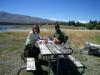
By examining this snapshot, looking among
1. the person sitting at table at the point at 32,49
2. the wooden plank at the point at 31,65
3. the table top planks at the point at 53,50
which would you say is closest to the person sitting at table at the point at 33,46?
the person sitting at table at the point at 32,49

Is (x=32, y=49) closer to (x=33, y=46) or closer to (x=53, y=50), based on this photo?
(x=33, y=46)

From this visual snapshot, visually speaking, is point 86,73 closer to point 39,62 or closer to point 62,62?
point 62,62

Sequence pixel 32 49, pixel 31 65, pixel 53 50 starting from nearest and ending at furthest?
pixel 31 65 → pixel 53 50 → pixel 32 49

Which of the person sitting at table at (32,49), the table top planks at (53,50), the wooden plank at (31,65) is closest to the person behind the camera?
the table top planks at (53,50)

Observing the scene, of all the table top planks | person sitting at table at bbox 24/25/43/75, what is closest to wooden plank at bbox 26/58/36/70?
the table top planks

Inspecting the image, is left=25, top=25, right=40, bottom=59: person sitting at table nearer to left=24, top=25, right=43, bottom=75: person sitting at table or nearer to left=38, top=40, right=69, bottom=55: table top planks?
left=24, top=25, right=43, bottom=75: person sitting at table

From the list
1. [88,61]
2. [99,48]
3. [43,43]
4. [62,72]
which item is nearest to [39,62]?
[43,43]

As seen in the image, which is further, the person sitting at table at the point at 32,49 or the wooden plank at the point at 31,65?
the person sitting at table at the point at 32,49

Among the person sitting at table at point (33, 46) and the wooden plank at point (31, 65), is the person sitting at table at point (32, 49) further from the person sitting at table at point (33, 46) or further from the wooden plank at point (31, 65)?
the wooden plank at point (31, 65)

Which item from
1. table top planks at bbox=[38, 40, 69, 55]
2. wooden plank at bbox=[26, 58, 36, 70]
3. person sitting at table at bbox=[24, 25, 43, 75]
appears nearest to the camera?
table top planks at bbox=[38, 40, 69, 55]

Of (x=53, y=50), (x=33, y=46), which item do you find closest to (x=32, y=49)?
(x=33, y=46)

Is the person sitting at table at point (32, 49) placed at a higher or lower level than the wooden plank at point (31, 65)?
higher

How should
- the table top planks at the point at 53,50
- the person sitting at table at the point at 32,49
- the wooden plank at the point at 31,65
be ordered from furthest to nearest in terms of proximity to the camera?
the person sitting at table at the point at 32,49
the wooden plank at the point at 31,65
the table top planks at the point at 53,50

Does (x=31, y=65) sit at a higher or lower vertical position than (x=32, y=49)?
lower
